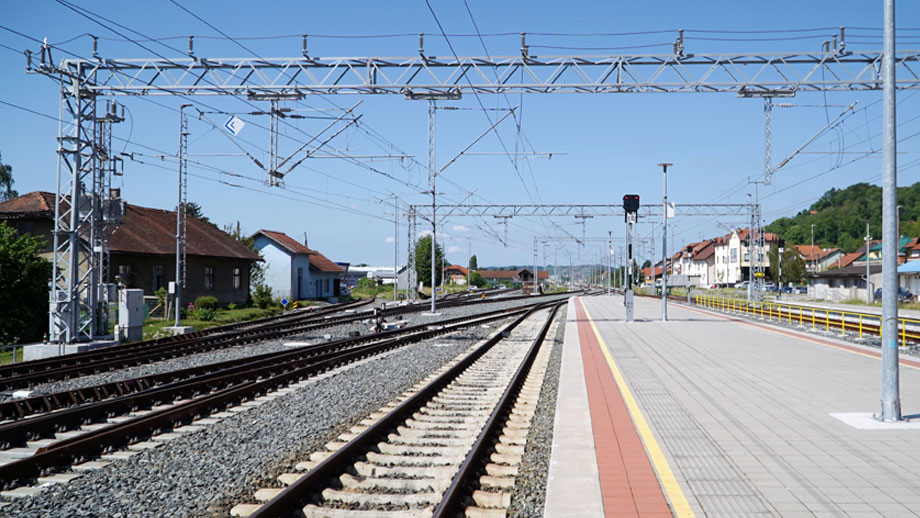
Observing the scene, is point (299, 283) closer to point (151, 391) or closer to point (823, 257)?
point (151, 391)

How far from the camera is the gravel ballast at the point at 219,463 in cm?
584

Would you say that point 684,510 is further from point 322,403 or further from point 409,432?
point 322,403

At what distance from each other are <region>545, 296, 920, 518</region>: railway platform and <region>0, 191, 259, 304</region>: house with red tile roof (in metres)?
22.3

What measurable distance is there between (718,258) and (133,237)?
354 feet

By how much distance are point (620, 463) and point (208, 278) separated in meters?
36.5

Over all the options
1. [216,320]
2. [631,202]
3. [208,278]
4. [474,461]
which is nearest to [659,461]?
[474,461]

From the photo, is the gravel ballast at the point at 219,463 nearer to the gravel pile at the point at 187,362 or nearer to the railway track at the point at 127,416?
the railway track at the point at 127,416

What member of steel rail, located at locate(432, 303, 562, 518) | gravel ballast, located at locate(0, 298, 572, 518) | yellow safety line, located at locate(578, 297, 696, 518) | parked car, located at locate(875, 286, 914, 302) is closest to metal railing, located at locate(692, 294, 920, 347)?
yellow safety line, located at locate(578, 297, 696, 518)

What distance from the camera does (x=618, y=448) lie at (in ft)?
23.3

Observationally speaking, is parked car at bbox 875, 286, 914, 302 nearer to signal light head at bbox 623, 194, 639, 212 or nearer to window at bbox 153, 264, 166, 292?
signal light head at bbox 623, 194, 639, 212

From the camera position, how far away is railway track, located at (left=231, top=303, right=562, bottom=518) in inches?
223

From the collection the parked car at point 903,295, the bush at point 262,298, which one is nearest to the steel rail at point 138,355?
the bush at point 262,298

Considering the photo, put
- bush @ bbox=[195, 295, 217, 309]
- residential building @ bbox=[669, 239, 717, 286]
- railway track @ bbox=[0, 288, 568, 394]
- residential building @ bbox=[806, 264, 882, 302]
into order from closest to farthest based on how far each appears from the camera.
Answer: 1. railway track @ bbox=[0, 288, 568, 394]
2. bush @ bbox=[195, 295, 217, 309]
3. residential building @ bbox=[806, 264, 882, 302]
4. residential building @ bbox=[669, 239, 717, 286]

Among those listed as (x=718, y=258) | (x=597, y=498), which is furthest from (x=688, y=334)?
(x=718, y=258)
